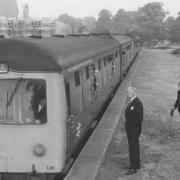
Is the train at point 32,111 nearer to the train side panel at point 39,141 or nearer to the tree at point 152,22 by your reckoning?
the train side panel at point 39,141

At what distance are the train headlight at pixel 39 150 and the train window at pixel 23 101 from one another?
0.38m

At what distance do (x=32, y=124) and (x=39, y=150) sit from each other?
42 cm

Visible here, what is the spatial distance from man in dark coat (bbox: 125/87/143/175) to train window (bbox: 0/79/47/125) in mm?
1618

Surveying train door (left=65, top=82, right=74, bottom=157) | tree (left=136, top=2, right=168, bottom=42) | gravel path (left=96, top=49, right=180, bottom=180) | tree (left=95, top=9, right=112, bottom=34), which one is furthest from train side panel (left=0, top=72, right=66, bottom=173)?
tree (left=95, top=9, right=112, bottom=34)

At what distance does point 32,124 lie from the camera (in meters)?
6.62

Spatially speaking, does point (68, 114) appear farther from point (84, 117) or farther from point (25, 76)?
point (84, 117)

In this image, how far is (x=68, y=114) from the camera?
701 cm

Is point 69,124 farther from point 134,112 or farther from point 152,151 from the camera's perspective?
point 152,151

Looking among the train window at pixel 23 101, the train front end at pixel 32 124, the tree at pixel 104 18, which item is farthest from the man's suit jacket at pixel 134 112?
the tree at pixel 104 18

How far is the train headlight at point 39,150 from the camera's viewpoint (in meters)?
6.64

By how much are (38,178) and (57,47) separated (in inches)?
90.2

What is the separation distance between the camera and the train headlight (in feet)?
21.8

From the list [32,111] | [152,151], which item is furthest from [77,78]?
[152,151]

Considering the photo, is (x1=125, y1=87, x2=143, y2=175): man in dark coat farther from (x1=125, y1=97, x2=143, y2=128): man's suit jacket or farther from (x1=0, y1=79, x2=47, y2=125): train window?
(x1=0, y1=79, x2=47, y2=125): train window
